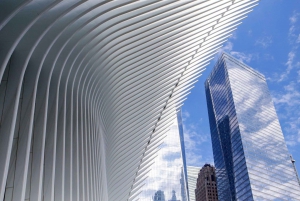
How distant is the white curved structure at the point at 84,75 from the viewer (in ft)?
23.3

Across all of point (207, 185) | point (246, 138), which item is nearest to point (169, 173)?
point (246, 138)

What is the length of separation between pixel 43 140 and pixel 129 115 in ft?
27.6

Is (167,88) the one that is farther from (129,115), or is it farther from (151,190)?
(151,190)

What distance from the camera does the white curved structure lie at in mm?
7113

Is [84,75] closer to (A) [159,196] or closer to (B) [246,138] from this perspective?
(A) [159,196]

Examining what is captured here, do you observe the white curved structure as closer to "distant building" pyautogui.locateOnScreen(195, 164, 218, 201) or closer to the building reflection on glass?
the building reflection on glass

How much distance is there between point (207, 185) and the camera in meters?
130

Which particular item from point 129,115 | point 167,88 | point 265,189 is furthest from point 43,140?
point 265,189

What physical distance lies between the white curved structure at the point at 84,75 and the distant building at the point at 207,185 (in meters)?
117

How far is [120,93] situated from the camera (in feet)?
44.5

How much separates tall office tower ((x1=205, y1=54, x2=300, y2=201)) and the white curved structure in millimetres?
90801

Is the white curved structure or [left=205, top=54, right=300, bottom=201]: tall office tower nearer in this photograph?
the white curved structure

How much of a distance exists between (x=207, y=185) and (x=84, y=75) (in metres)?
125

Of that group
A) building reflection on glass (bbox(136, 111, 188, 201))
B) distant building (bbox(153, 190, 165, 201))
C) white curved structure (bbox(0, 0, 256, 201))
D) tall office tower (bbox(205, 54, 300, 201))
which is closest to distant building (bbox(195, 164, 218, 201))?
tall office tower (bbox(205, 54, 300, 201))
